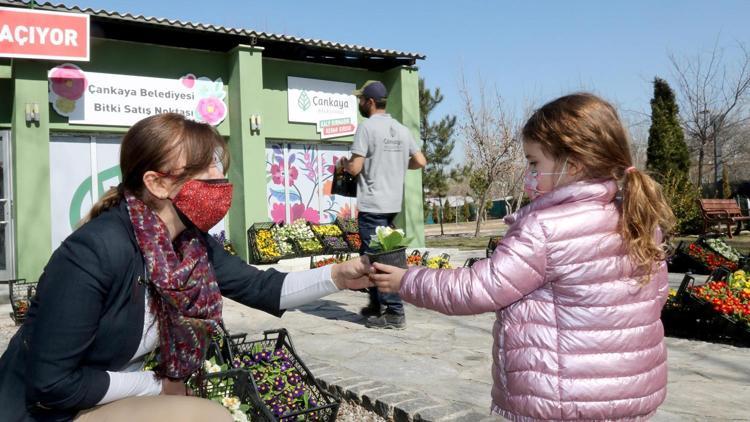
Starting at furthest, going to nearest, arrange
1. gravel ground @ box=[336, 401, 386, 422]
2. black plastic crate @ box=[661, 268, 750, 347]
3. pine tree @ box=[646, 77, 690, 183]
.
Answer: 1. pine tree @ box=[646, 77, 690, 183]
2. black plastic crate @ box=[661, 268, 750, 347]
3. gravel ground @ box=[336, 401, 386, 422]

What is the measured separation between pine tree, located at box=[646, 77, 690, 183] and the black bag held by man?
18831 mm

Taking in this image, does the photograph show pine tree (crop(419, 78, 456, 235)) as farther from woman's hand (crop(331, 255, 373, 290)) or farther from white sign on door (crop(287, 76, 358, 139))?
woman's hand (crop(331, 255, 373, 290))

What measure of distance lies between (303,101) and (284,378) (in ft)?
34.5

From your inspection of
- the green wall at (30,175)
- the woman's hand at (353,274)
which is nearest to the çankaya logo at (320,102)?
the green wall at (30,175)

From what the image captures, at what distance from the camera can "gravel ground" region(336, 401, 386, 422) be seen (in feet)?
10.4

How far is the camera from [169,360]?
2096 mm

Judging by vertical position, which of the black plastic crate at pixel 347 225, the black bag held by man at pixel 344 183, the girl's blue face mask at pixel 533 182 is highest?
the black bag held by man at pixel 344 183

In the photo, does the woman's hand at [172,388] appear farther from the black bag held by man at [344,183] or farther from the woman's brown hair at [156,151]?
the black bag held by man at [344,183]

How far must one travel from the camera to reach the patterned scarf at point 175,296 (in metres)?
2.02

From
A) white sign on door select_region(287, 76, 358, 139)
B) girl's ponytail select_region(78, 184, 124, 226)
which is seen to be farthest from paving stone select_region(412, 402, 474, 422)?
white sign on door select_region(287, 76, 358, 139)

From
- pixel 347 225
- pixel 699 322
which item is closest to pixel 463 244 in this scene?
pixel 347 225

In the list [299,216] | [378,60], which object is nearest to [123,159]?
[299,216]

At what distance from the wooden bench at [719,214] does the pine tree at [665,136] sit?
4.21 meters

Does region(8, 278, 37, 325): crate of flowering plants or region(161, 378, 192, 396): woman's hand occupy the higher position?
region(161, 378, 192, 396): woman's hand
